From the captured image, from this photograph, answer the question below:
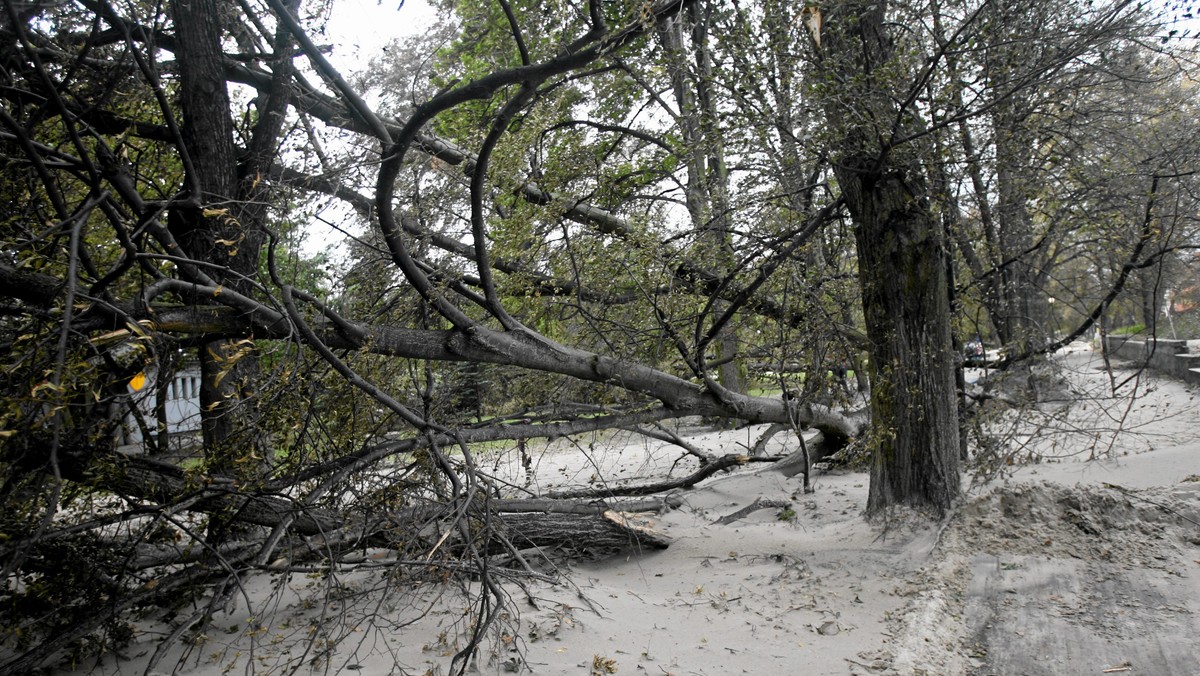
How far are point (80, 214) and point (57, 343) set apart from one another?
76 centimetres

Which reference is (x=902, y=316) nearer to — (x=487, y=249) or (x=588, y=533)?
(x=588, y=533)

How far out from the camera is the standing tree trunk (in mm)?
7148

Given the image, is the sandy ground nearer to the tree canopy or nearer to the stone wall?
the tree canopy

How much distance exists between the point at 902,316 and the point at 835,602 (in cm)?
283

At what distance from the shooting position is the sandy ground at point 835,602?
15.8 feet

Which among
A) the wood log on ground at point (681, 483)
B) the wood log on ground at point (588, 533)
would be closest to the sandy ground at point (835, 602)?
the wood log on ground at point (588, 533)

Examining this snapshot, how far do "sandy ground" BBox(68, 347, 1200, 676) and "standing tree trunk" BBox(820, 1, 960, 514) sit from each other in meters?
0.46

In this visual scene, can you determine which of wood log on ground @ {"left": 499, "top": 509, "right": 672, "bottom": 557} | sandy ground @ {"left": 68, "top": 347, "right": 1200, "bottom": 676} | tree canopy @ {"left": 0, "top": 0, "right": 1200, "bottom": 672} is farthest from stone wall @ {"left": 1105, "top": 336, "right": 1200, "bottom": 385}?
wood log on ground @ {"left": 499, "top": 509, "right": 672, "bottom": 557}

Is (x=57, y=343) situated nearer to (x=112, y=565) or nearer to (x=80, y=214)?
(x=80, y=214)

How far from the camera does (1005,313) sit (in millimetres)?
9180

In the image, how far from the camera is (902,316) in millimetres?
7379

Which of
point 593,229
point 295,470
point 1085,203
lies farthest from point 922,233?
point 295,470

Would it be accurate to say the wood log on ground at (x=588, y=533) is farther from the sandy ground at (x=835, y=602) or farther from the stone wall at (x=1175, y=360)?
the stone wall at (x=1175, y=360)

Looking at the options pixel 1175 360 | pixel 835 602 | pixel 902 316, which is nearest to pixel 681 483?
pixel 902 316
